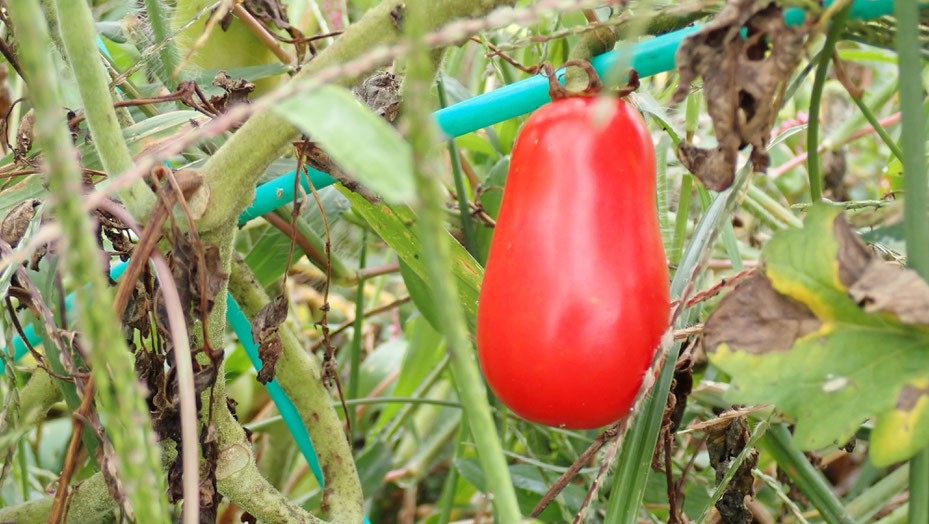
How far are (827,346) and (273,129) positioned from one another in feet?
0.91

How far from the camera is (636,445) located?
1.45 feet

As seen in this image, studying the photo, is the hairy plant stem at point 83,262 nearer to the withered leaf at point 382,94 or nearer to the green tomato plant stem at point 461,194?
the withered leaf at point 382,94

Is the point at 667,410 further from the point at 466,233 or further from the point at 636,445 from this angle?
the point at 466,233

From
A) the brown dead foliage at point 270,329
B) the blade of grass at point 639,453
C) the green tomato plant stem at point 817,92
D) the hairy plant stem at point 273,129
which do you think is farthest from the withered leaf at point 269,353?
the green tomato plant stem at point 817,92

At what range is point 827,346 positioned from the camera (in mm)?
345

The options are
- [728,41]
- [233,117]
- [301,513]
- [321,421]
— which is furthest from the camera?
[321,421]

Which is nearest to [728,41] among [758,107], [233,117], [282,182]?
[758,107]

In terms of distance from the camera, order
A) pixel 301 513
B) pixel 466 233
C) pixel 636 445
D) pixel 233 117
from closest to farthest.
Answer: pixel 233 117, pixel 636 445, pixel 301 513, pixel 466 233

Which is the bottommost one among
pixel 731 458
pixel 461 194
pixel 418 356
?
pixel 418 356

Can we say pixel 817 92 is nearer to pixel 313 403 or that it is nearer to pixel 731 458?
pixel 731 458

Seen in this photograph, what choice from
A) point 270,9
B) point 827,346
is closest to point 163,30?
point 270,9

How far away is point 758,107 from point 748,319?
0.09 meters

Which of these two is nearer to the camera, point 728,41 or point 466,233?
point 728,41

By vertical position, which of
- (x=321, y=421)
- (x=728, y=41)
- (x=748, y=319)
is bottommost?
(x=321, y=421)
